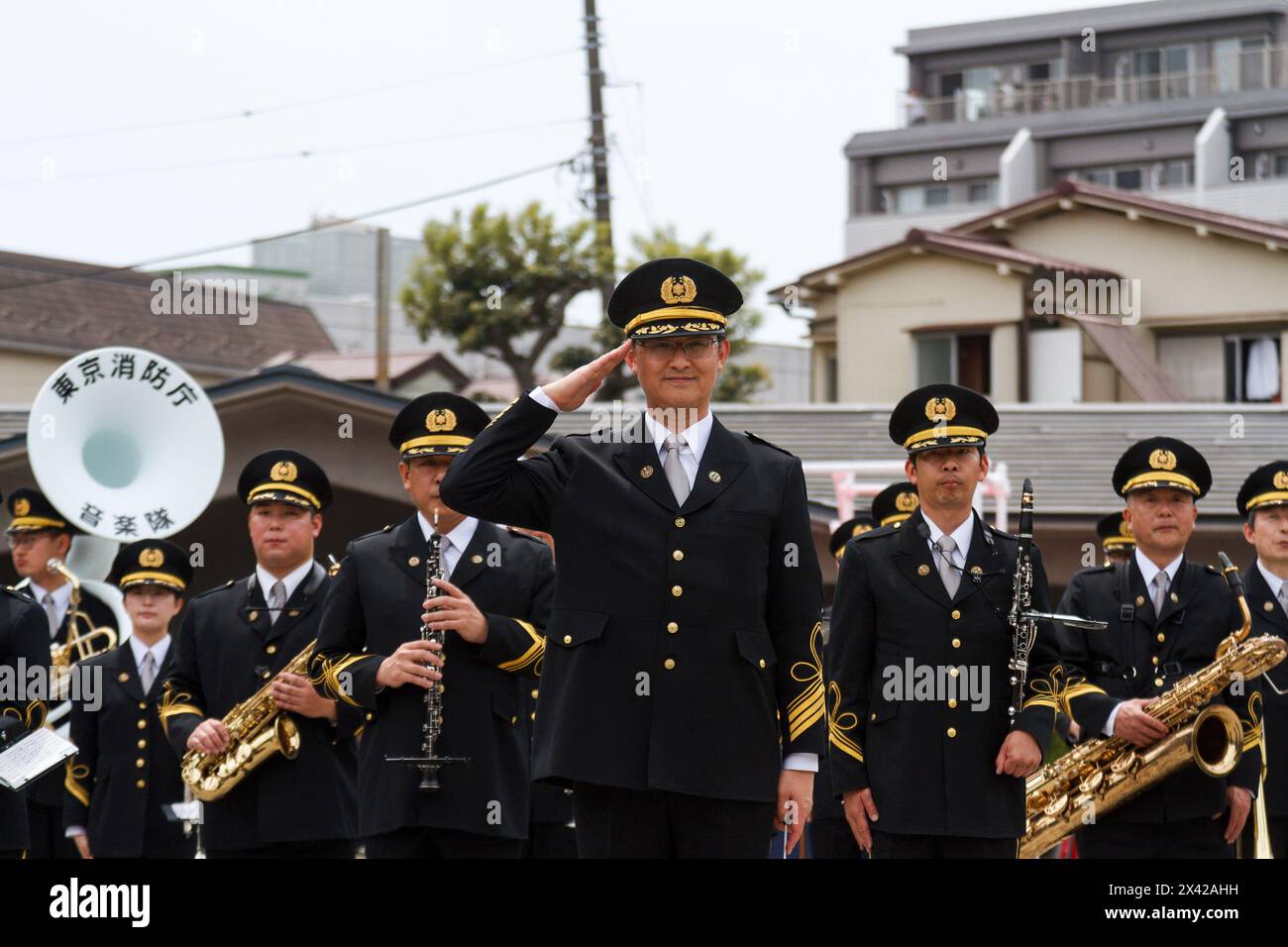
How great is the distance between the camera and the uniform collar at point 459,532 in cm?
723

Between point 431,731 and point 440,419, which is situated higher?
point 440,419

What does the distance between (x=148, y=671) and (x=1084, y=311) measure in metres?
23.5

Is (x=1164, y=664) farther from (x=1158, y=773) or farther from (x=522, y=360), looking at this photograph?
(x=522, y=360)

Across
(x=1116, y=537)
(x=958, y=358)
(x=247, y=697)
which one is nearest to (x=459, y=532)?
(x=247, y=697)

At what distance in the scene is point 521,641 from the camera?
22.8 ft

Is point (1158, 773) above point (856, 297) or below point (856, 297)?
below

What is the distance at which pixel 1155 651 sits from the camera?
806cm

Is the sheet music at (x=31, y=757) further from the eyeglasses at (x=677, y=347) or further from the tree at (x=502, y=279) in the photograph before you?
the tree at (x=502, y=279)

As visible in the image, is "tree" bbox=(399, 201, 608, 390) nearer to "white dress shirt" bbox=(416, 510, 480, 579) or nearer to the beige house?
→ the beige house

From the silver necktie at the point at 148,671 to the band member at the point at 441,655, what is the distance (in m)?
2.88

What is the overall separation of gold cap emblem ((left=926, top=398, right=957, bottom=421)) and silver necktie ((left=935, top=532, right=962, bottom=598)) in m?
0.44

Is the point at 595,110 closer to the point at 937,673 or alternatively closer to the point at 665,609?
the point at 937,673

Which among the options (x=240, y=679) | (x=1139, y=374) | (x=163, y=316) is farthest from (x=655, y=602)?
(x=163, y=316)
